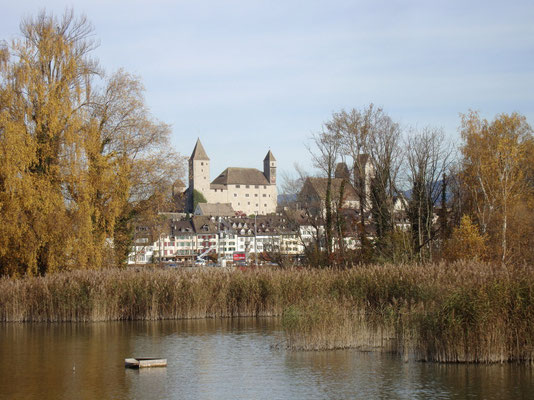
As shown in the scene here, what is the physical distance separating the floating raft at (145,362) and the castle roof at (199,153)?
6503 inches

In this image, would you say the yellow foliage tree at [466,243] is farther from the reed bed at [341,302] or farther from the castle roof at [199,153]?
the castle roof at [199,153]

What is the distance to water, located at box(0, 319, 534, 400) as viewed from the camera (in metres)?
14.0

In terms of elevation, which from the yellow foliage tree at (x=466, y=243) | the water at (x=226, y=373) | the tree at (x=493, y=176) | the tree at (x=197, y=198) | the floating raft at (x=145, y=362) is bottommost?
the water at (x=226, y=373)

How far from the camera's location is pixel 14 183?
30.6 meters

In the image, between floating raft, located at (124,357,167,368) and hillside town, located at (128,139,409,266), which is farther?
hillside town, located at (128,139,409,266)

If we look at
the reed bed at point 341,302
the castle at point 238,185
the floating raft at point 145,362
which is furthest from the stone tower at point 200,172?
the floating raft at point 145,362

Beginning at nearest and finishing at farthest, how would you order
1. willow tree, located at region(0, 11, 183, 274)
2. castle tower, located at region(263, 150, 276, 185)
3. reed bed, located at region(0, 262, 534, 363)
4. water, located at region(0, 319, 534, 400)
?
water, located at region(0, 319, 534, 400) → reed bed, located at region(0, 262, 534, 363) → willow tree, located at region(0, 11, 183, 274) → castle tower, located at region(263, 150, 276, 185)

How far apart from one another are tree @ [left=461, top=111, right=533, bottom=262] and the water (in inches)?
934

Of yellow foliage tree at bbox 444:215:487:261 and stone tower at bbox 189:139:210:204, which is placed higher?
stone tower at bbox 189:139:210:204

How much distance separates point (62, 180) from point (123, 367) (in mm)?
17145

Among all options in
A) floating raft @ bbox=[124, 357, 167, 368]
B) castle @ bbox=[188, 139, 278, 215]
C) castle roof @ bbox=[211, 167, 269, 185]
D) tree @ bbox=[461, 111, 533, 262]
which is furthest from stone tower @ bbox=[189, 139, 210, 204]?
floating raft @ bbox=[124, 357, 167, 368]

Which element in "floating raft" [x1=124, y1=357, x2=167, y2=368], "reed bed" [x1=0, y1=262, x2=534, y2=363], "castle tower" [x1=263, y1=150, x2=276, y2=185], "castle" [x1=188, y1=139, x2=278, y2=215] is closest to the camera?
"reed bed" [x1=0, y1=262, x2=534, y2=363]

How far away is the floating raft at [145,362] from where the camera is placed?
16.9m

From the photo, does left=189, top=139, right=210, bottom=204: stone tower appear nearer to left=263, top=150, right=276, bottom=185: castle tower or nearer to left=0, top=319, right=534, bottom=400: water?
left=263, top=150, right=276, bottom=185: castle tower
